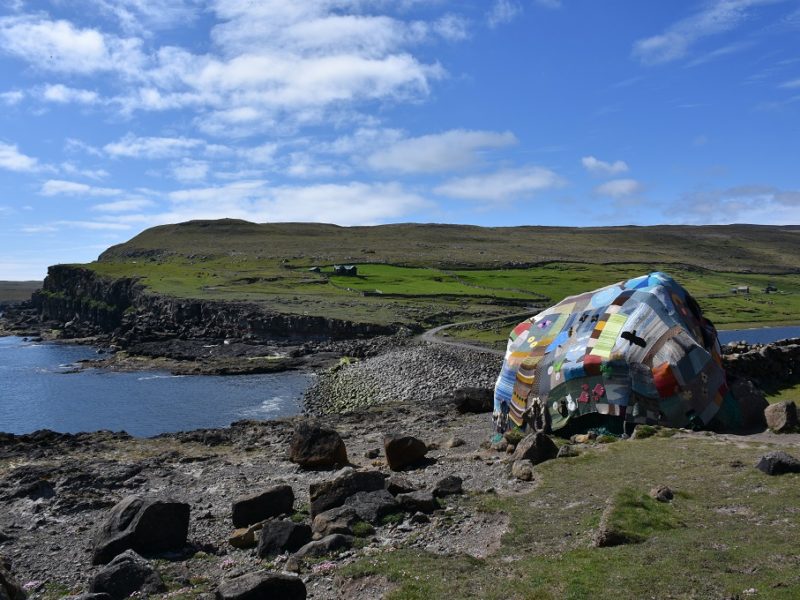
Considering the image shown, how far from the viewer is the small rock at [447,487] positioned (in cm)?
2380

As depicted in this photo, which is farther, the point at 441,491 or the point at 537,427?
the point at 537,427

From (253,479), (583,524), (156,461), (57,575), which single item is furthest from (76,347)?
(583,524)

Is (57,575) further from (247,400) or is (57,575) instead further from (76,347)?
(76,347)

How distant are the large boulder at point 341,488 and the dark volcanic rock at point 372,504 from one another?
578 millimetres

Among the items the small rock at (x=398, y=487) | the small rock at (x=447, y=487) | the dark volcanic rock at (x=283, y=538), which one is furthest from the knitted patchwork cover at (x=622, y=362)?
the dark volcanic rock at (x=283, y=538)

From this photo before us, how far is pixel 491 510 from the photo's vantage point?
21.7 metres

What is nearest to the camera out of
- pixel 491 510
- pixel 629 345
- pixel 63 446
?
pixel 491 510

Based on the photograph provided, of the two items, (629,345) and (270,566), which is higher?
(629,345)

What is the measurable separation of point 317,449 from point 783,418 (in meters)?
20.9

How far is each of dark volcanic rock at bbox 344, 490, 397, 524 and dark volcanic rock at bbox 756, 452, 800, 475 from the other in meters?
11.9

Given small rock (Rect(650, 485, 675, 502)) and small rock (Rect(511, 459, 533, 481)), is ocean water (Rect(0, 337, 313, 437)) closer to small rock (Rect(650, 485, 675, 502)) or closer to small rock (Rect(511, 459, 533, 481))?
small rock (Rect(511, 459, 533, 481))

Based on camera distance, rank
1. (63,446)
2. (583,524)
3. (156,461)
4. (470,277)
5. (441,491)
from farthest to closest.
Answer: (470,277) → (63,446) → (156,461) → (441,491) → (583,524)

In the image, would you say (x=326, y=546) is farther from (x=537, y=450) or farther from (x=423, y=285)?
(x=423, y=285)

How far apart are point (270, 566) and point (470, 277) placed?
459 feet
